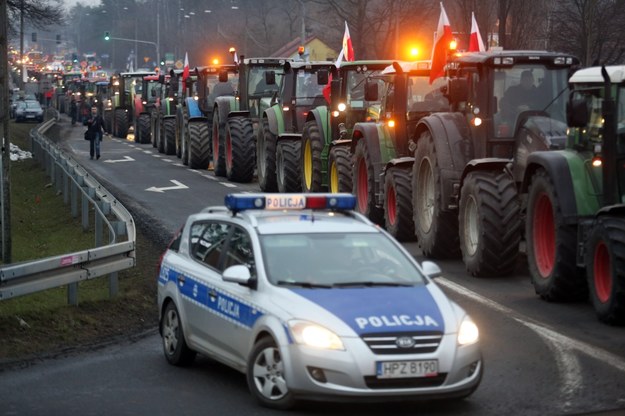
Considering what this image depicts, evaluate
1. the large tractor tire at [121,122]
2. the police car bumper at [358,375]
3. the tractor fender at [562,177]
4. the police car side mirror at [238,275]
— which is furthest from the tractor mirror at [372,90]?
the large tractor tire at [121,122]

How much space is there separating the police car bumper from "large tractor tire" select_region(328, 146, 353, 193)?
13.6 meters

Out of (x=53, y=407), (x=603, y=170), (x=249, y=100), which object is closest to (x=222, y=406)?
(x=53, y=407)

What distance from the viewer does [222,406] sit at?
9711 mm

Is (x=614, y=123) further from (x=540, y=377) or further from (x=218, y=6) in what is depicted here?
(x=218, y=6)

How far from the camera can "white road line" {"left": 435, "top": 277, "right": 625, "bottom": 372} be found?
37.6ft

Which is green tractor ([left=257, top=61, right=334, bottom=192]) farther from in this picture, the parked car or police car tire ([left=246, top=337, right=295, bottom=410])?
the parked car

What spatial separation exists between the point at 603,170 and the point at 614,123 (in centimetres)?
52

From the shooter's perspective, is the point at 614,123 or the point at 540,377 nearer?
the point at 540,377

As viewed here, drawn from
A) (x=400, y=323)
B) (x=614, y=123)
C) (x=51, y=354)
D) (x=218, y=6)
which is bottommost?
(x=51, y=354)

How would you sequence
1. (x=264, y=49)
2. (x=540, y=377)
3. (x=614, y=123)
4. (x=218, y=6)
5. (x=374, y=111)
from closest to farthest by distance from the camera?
(x=540, y=377)
(x=614, y=123)
(x=374, y=111)
(x=264, y=49)
(x=218, y=6)

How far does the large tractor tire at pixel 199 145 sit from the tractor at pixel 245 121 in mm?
1221

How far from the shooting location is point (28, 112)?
76.2 m

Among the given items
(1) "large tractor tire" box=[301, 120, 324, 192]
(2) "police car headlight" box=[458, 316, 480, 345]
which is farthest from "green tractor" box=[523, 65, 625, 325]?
(1) "large tractor tire" box=[301, 120, 324, 192]

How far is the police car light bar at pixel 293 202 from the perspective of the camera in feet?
35.6
